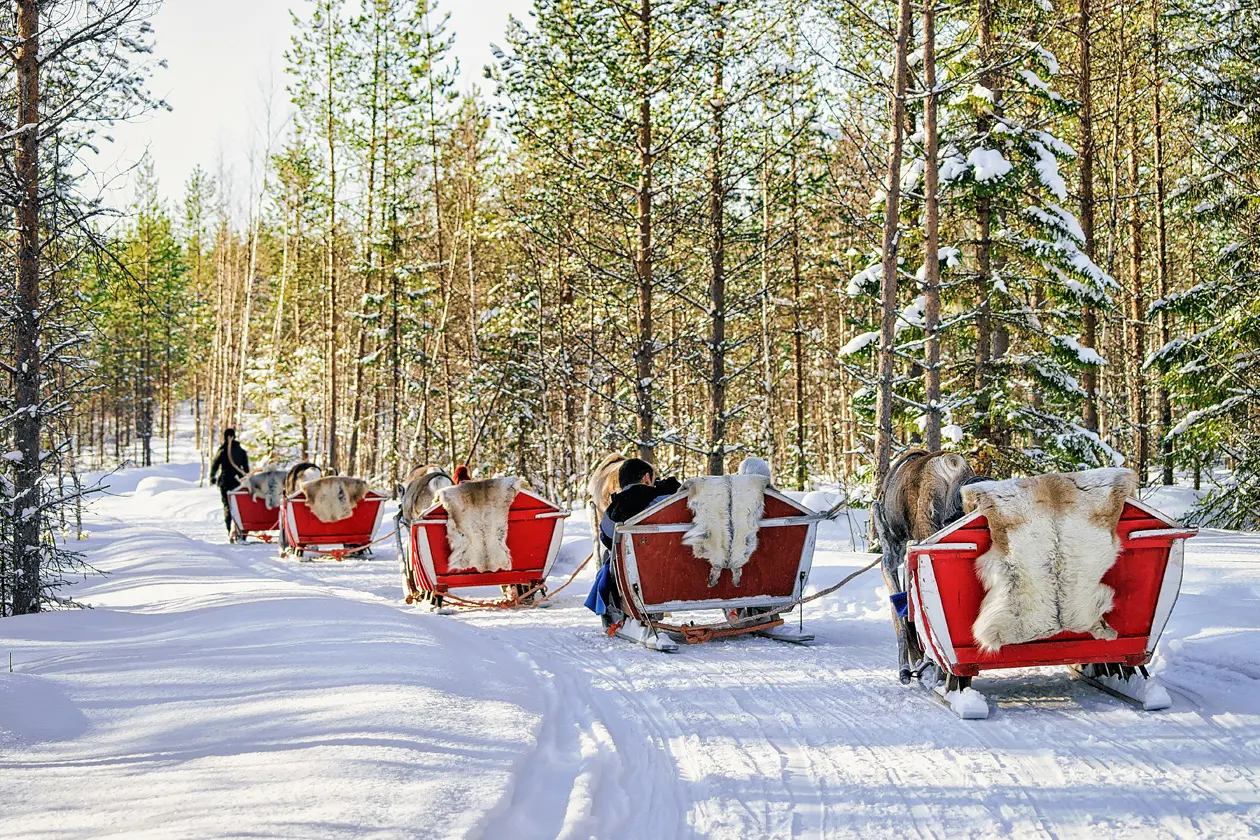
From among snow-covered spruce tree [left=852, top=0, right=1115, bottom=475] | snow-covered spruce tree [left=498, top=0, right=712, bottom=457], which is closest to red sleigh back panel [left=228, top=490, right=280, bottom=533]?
snow-covered spruce tree [left=498, top=0, right=712, bottom=457]

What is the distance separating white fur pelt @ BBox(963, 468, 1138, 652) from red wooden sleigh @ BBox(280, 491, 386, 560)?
14162mm

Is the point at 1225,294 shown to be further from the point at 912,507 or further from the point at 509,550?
the point at 912,507

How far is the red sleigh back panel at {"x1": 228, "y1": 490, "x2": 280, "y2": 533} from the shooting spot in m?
22.5

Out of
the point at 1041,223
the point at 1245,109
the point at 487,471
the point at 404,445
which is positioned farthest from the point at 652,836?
the point at 404,445

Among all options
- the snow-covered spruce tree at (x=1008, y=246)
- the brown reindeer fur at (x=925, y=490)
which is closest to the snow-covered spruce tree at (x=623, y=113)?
the snow-covered spruce tree at (x=1008, y=246)

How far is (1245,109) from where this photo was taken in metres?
17.2

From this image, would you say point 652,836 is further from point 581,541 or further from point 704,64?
point 704,64

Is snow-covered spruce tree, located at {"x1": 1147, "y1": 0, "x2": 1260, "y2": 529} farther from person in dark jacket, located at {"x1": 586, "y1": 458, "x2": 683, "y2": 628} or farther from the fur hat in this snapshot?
person in dark jacket, located at {"x1": 586, "y1": 458, "x2": 683, "y2": 628}

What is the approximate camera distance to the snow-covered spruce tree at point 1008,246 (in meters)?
15.9

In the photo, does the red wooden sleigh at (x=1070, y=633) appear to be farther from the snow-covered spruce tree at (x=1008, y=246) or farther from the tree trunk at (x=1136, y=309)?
the tree trunk at (x=1136, y=309)

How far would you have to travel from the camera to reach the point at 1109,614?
21.1ft

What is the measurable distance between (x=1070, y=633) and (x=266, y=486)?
18821 mm

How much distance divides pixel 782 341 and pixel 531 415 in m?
9.74

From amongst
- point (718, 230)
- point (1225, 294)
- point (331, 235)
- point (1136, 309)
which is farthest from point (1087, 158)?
point (331, 235)
